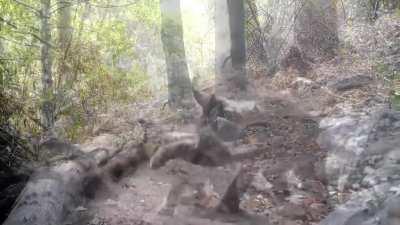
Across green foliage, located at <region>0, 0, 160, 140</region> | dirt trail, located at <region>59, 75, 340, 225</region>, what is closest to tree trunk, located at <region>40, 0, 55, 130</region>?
green foliage, located at <region>0, 0, 160, 140</region>

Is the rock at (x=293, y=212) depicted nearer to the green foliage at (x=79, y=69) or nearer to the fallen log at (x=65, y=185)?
the fallen log at (x=65, y=185)

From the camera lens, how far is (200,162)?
713 cm

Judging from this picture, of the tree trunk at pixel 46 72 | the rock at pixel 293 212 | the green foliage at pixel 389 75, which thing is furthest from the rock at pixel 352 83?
the tree trunk at pixel 46 72

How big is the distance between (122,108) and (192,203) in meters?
5.09

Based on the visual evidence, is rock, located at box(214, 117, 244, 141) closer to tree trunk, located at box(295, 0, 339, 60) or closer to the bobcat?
the bobcat

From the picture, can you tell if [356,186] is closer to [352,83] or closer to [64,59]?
[352,83]

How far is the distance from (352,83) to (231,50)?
10.3ft

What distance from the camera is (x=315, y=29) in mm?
11703

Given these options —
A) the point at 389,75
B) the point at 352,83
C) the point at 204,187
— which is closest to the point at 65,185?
the point at 204,187

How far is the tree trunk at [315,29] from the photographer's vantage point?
11.6 metres

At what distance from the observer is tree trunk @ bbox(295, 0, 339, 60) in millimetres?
11570

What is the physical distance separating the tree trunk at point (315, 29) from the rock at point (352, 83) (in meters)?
2.76

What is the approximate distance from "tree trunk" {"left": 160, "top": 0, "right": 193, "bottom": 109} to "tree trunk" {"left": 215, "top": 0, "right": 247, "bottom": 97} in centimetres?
82

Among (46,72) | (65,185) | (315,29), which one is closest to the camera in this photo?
(65,185)
